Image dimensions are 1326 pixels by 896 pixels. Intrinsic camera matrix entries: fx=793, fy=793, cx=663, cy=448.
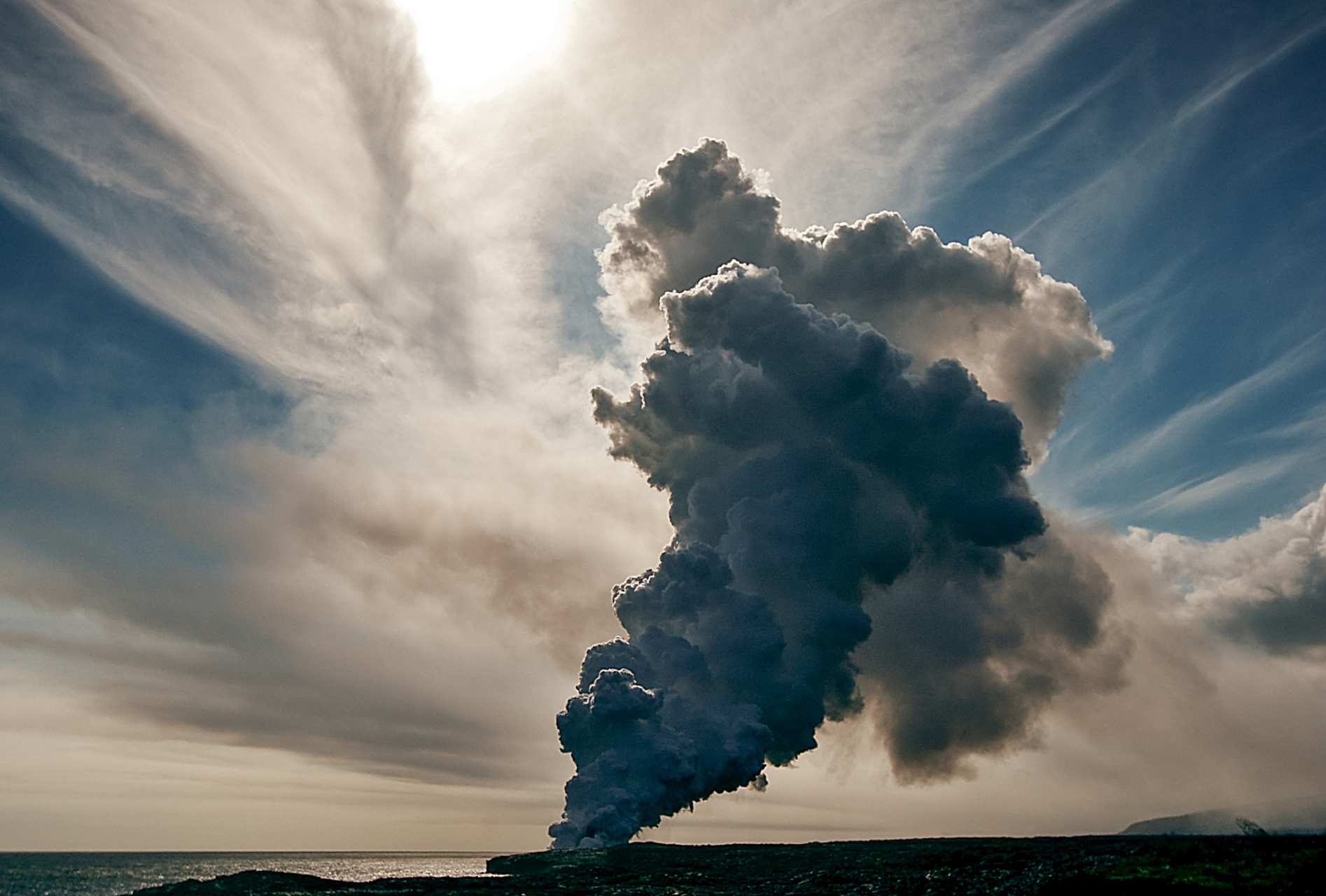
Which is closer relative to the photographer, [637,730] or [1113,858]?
[1113,858]

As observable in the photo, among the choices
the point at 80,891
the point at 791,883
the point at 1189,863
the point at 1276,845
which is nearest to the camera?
the point at 1189,863

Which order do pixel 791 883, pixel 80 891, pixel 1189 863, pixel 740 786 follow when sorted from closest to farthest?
pixel 1189 863 → pixel 791 883 → pixel 740 786 → pixel 80 891

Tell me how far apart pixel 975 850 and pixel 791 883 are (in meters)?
30.3

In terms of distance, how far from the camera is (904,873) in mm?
69875

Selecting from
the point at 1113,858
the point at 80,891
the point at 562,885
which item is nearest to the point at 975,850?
the point at 1113,858

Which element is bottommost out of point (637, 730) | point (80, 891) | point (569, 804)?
point (80, 891)

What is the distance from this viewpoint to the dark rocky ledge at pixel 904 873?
4928 cm

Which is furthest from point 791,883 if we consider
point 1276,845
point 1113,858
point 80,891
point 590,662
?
point 80,891

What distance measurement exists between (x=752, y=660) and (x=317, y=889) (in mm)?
65910

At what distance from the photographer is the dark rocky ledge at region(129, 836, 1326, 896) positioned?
162 feet

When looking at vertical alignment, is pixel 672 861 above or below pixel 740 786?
below

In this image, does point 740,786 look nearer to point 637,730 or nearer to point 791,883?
point 637,730

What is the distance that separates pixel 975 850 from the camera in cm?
8688

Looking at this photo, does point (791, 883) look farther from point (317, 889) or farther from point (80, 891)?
point (80, 891)
